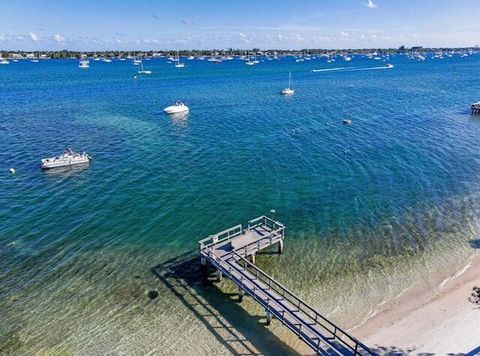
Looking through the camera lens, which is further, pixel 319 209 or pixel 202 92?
pixel 202 92

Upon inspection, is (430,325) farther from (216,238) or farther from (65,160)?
(65,160)

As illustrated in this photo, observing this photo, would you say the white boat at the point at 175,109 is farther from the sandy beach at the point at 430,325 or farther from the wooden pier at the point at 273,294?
the sandy beach at the point at 430,325

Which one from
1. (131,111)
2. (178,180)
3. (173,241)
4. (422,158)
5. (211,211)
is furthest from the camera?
(131,111)

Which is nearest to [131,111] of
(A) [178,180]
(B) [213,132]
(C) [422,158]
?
(B) [213,132]

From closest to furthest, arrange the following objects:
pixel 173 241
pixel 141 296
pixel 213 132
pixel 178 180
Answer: pixel 141 296 → pixel 173 241 → pixel 178 180 → pixel 213 132

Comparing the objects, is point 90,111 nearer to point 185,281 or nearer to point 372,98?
point 185,281

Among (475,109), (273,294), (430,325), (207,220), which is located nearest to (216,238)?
(273,294)

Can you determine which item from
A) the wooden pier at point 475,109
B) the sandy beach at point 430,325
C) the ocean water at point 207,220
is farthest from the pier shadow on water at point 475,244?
the wooden pier at point 475,109
